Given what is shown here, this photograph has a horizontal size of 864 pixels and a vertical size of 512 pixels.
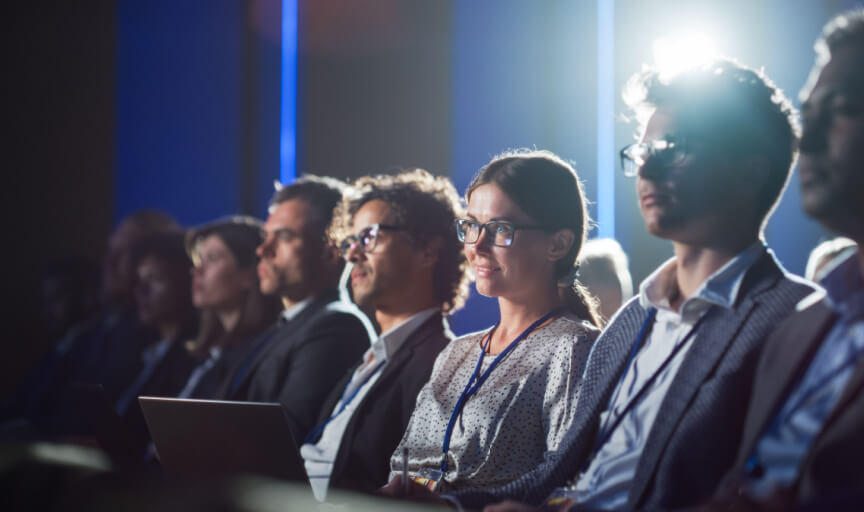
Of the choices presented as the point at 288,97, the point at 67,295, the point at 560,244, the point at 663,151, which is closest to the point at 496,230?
the point at 560,244

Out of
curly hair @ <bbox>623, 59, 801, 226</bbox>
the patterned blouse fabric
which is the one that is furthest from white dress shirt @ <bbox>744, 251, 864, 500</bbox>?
the patterned blouse fabric

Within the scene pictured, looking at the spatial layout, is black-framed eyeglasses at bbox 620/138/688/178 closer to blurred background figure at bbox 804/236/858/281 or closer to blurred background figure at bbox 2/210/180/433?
blurred background figure at bbox 804/236/858/281

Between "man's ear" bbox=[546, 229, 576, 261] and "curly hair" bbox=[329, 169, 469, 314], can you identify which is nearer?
"man's ear" bbox=[546, 229, 576, 261]

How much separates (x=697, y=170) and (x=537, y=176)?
22.7 inches

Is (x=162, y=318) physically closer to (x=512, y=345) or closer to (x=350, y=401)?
(x=350, y=401)

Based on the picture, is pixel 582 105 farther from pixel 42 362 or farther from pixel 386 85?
pixel 42 362

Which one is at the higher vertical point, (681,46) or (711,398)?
(681,46)

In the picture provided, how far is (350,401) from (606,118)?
1.29m

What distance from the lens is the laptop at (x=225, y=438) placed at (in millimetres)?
1775

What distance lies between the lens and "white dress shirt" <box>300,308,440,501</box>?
2533 millimetres

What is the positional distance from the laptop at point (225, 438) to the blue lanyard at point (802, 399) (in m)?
0.93

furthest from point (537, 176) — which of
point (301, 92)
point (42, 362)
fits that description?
point (42, 362)

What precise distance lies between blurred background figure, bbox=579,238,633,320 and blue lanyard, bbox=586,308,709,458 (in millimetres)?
740

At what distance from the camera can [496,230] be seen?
7.06ft
